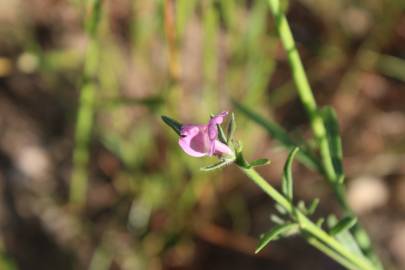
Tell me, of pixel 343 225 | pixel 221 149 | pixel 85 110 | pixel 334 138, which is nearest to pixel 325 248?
pixel 343 225

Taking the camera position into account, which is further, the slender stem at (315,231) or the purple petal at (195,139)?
the slender stem at (315,231)

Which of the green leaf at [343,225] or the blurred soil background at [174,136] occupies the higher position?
the blurred soil background at [174,136]

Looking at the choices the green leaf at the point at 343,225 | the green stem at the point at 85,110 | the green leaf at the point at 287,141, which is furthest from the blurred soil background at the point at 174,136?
the green leaf at the point at 343,225

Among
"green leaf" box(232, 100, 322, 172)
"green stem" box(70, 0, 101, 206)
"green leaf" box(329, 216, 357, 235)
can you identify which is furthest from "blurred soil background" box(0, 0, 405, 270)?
"green leaf" box(329, 216, 357, 235)

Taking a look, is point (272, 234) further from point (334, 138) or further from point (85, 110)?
point (85, 110)

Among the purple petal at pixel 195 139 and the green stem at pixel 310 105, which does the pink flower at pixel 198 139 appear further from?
the green stem at pixel 310 105
